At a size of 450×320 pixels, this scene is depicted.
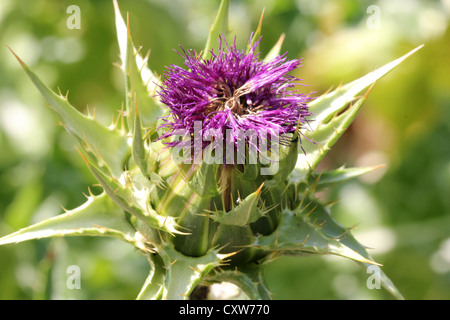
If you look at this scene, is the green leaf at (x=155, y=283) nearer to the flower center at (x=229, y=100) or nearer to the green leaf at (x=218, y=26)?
the flower center at (x=229, y=100)

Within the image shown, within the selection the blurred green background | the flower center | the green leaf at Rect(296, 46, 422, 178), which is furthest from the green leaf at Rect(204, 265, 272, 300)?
the blurred green background

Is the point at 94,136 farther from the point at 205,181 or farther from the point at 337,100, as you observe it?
the point at 337,100

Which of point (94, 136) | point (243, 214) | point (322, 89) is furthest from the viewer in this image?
point (322, 89)

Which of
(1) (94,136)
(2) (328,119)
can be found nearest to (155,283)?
(1) (94,136)

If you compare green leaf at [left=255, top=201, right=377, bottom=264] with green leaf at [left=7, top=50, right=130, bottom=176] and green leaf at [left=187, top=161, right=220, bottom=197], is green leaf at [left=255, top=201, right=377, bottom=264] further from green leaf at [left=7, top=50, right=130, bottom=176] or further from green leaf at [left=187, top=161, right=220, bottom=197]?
green leaf at [left=7, top=50, right=130, bottom=176]

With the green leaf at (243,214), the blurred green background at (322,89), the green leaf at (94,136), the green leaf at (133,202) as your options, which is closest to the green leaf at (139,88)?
the green leaf at (94,136)

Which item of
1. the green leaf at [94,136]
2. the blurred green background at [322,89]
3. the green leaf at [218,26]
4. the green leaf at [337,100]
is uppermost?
the blurred green background at [322,89]
